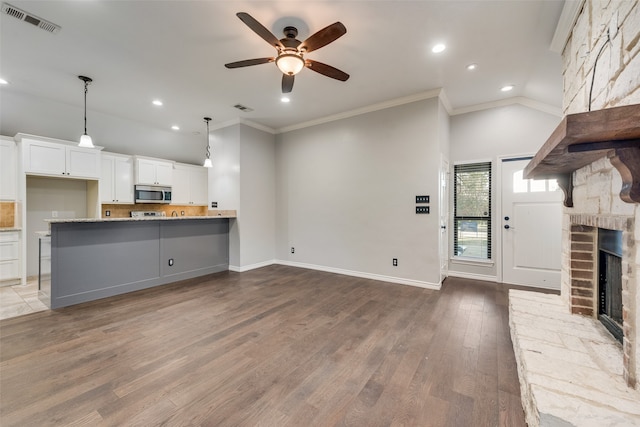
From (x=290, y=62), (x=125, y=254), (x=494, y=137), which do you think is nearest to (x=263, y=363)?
(x=290, y=62)

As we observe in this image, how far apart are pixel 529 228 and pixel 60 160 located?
7.91m

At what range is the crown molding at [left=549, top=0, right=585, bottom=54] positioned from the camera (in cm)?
212

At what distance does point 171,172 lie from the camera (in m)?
6.31

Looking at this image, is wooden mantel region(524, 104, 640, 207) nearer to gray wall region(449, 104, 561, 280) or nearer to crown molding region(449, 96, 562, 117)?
gray wall region(449, 104, 561, 280)

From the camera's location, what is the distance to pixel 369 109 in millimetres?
4535

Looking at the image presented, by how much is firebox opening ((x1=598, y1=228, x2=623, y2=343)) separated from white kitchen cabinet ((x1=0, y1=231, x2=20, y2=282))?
23.8 ft

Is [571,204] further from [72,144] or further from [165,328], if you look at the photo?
[72,144]

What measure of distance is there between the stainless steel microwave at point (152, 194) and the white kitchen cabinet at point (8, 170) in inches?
68.8

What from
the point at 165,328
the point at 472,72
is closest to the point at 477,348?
the point at 165,328

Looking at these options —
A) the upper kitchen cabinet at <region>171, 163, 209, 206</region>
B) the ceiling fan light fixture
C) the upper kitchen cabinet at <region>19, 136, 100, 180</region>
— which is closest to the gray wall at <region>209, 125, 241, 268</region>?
the upper kitchen cabinet at <region>171, 163, 209, 206</region>

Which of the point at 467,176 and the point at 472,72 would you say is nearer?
the point at 472,72

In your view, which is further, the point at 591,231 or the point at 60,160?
the point at 60,160

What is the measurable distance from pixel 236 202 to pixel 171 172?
7.96 ft

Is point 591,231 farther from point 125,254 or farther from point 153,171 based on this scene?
point 153,171
